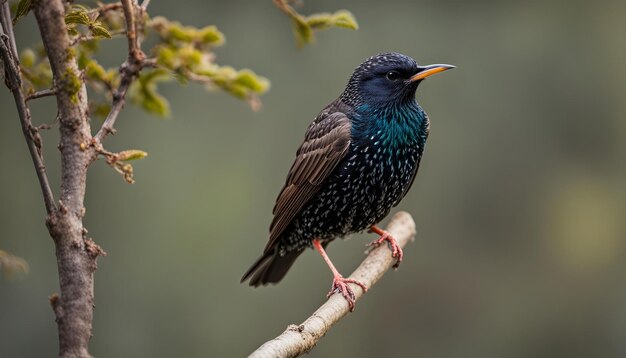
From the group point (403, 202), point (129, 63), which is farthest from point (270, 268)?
point (403, 202)

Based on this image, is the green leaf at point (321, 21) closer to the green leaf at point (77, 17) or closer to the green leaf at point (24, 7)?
the green leaf at point (77, 17)

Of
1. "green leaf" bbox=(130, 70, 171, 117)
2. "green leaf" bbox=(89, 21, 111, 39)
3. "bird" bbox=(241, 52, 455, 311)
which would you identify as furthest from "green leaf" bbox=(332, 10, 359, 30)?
"bird" bbox=(241, 52, 455, 311)

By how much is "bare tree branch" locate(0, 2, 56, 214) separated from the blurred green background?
443 centimetres

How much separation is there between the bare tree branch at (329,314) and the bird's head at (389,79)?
81cm

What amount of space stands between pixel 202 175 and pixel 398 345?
2.15m

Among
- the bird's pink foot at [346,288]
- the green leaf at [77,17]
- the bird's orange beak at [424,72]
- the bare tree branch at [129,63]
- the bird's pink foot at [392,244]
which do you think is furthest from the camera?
the bird's pink foot at [392,244]

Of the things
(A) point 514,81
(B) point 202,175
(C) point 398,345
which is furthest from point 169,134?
(A) point 514,81

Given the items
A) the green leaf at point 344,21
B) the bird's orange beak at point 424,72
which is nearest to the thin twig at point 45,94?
the green leaf at point 344,21

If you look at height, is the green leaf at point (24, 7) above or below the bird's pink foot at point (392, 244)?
below

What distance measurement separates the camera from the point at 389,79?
4191mm

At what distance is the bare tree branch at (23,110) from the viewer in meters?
2.05

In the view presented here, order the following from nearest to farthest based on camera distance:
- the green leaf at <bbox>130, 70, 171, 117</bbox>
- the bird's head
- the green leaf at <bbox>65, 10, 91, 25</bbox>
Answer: the green leaf at <bbox>65, 10, 91, 25</bbox>
the green leaf at <bbox>130, 70, 171, 117</bbox>
the bird's head

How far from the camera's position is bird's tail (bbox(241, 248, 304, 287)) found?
4.55m

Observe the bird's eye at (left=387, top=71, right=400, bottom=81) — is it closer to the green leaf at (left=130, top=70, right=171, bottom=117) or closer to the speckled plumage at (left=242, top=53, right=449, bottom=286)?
the speckled plumage at (left=242, top=53, right=449, bottom=286)
